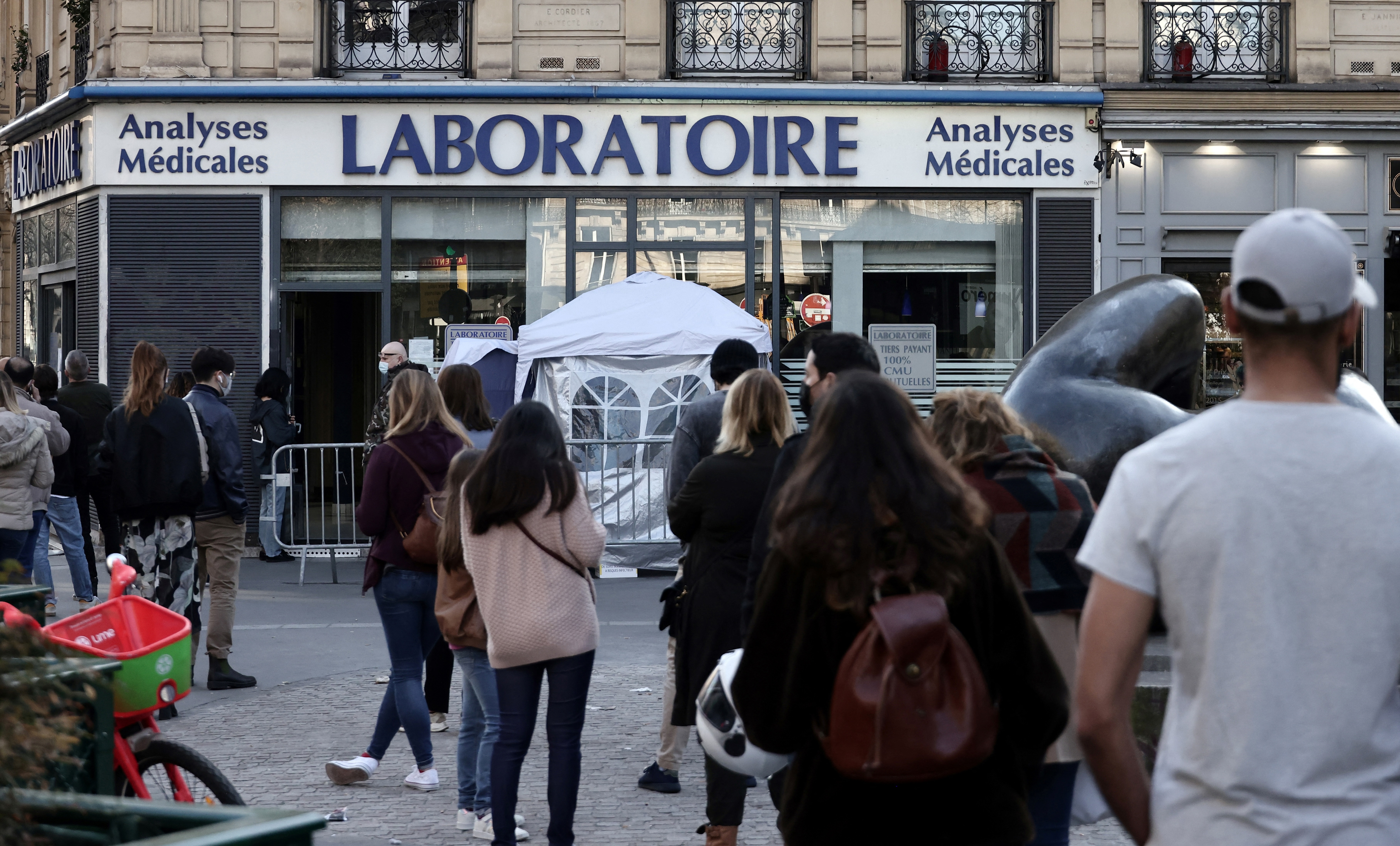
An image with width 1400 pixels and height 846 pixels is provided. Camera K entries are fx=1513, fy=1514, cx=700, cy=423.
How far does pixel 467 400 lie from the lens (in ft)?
23.3

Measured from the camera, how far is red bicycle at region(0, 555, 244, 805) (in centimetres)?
438

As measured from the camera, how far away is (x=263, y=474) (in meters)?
13.9

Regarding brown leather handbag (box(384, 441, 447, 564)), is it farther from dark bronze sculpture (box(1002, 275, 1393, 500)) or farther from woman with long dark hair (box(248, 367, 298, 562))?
woman with long dark hair (box(248, 367, 298, 562))

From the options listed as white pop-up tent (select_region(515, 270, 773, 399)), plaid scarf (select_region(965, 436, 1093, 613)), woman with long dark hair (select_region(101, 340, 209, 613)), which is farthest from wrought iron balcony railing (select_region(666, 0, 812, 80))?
plaid scarf (select_region(965, 436, 1093, 613))

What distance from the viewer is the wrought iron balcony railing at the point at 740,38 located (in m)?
15.8

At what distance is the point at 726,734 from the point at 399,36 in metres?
13.5

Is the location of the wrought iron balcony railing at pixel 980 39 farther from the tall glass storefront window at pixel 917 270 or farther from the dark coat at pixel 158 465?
the dark coat at pixel 158 465

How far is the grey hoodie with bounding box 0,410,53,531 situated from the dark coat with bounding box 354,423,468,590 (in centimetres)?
368

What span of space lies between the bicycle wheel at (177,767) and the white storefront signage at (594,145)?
37.1ft

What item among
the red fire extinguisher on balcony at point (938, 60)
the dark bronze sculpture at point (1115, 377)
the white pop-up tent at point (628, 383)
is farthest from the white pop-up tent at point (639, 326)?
the dark bronze sculpture at point (1115, 377)

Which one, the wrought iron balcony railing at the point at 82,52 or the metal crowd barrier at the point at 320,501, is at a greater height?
the wrought iron balcony railing at the point at 82,52

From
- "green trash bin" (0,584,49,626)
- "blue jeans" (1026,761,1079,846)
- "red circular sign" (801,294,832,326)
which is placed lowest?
"blue jeans" (1026,761,1079,846)

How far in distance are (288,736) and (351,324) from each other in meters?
9.12

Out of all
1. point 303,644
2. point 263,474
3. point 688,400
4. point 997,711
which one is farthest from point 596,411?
point 997,711
